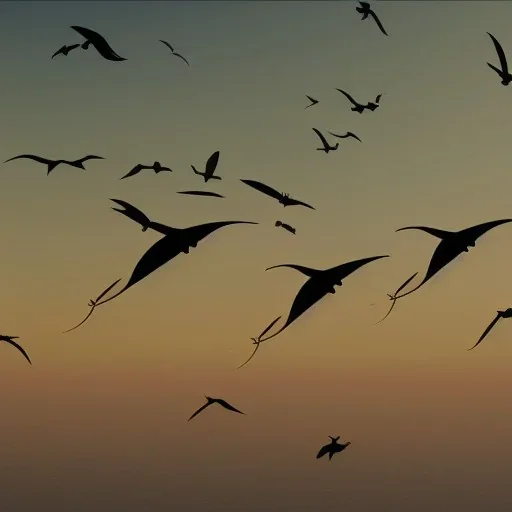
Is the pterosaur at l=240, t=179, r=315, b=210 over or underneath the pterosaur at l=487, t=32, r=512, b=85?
underneath

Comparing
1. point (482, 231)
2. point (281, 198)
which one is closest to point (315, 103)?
point (281, 198)

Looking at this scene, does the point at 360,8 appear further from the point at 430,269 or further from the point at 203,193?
the point at 430,269

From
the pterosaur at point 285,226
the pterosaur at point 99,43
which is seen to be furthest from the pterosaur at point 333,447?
the pterosaur at point 99,43

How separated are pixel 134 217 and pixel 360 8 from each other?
10.6m

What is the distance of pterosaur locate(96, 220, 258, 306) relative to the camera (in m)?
4.32

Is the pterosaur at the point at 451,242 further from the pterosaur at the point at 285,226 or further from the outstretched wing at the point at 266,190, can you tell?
the pterosaur at the point at 285,226

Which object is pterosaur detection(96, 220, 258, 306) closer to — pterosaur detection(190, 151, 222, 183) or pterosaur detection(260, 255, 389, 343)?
pterosaur detection(260, 255, 389, 343)

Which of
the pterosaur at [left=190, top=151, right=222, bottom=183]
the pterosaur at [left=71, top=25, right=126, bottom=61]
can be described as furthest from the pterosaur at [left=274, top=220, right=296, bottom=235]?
the pterosaur at [left=71, top=25, right=126, bottom=61]

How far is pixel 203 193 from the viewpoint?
6988 mm

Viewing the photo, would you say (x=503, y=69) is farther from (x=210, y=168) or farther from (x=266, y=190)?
(x=210, y=168)

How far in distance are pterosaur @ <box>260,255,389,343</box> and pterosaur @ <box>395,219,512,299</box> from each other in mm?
438

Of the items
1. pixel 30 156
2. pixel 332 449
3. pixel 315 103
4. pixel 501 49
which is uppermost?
pixel 315 103

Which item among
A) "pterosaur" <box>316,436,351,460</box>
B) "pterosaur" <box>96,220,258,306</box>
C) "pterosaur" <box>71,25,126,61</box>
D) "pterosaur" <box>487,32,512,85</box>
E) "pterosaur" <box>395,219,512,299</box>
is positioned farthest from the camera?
"pterosaur" <box>316,436,351,460</box>

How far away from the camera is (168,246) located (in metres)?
4.73
